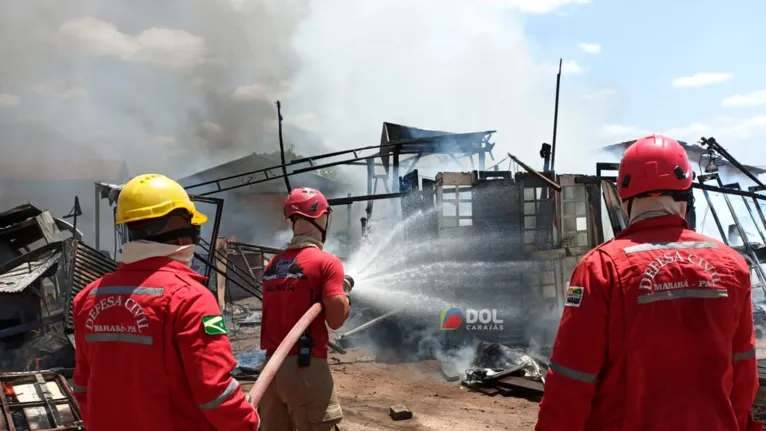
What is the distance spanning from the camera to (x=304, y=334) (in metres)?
3.38

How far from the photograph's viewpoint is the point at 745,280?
1994mm

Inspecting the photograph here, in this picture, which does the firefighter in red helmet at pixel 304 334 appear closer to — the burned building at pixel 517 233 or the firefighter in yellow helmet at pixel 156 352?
the firefighter in yellow helmet at pixel 156 352

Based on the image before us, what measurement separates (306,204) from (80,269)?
5.54m

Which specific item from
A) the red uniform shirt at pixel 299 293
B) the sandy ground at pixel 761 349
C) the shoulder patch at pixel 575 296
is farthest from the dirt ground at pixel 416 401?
the sandy ground at pixel 761 349

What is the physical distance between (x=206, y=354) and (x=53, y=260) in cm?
794

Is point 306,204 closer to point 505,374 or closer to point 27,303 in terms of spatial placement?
point 505,374

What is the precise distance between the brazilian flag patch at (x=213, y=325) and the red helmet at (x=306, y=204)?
5.61ft

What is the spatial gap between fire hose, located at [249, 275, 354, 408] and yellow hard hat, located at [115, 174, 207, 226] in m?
0.91

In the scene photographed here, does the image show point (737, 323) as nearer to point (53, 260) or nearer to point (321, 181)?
point (53, 260)

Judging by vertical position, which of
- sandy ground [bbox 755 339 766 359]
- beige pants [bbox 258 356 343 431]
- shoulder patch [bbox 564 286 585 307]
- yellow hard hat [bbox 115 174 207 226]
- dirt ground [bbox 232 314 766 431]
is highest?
yellow hard hat [bbox 115 174 207 226]

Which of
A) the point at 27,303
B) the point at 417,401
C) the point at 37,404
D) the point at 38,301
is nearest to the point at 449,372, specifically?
the point at 417,401

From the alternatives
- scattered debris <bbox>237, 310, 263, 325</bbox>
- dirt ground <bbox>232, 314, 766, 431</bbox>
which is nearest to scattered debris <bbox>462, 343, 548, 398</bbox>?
dirt ground <bbox>232, 314, 766, 431</bbox>

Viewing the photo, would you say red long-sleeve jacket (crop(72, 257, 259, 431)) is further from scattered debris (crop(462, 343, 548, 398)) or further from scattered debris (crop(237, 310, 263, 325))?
scattered debris (crop(237, 310, 263, 325))

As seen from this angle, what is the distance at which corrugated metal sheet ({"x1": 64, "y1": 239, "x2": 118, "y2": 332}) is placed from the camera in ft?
24.7
